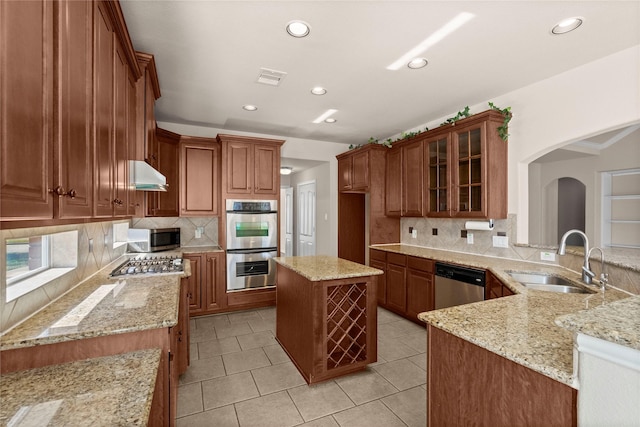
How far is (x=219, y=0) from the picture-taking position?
189cm

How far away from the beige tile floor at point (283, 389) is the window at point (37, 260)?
1272 mm

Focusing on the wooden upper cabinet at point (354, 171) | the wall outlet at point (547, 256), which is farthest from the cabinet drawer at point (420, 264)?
the wooden upper cabinet at point (354, 171)

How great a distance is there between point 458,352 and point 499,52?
242 cm

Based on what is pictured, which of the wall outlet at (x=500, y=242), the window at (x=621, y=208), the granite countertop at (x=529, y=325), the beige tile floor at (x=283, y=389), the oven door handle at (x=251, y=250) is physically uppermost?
the window at (x=621, y=208)

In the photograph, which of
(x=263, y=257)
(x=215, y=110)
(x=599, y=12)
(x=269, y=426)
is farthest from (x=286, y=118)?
(x=269, y=426)

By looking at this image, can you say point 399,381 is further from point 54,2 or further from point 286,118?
point 286,118

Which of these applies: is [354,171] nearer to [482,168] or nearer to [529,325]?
[482,168]

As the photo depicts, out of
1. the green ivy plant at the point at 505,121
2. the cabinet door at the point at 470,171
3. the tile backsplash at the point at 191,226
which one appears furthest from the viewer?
the tile backsplash at the point at 191,226

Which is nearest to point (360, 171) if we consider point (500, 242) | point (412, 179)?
point (412, 179)

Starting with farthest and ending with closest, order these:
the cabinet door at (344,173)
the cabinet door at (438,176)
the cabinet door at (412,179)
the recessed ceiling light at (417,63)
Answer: the cabinet door at (344,173) < the cabinet door at (412,179) < the cabinet door at (438,176) < the recessed ceiling light at (417,63)

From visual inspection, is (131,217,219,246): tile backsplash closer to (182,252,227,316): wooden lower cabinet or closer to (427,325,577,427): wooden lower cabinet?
(182,252,227,316): wooden lower cabinet

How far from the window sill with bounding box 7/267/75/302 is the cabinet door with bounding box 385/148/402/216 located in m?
3.82

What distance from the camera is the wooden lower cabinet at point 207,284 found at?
159 inches

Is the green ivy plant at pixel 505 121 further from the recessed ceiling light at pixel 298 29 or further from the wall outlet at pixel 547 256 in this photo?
the recessed ceiling light at pixel 298 29
